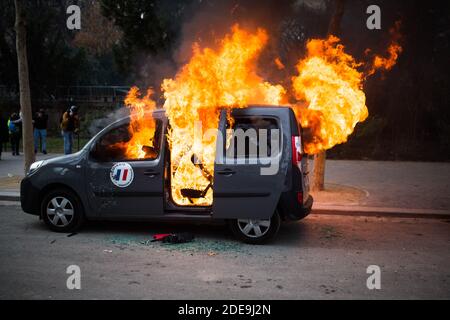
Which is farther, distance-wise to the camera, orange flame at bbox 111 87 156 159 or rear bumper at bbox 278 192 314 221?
orange flame at bbox 111 87 156 159

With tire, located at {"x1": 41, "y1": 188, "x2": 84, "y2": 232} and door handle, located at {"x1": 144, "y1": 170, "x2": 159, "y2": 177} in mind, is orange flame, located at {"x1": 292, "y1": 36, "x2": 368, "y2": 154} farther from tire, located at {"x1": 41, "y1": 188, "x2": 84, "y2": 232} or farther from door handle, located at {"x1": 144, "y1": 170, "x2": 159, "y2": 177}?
tire, located at {"x1": 41, "y1": 188, "x2": 84, "y2": 232}

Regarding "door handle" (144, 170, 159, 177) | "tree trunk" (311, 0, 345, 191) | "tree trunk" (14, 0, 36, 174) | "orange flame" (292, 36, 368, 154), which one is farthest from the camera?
"tree trunk" (14, 0, 36, 174)

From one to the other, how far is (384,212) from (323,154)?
6.82 feet

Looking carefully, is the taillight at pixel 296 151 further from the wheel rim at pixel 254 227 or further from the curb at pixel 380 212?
the curb at pixel 380 212

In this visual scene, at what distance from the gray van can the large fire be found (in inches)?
7.2

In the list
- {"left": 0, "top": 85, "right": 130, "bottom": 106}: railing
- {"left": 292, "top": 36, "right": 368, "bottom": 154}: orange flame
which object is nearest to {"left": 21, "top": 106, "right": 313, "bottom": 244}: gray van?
{"left": 292, "top": 36, "right": 368, "bottom": 154}: orange flame

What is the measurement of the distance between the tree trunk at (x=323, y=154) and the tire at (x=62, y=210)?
509cm

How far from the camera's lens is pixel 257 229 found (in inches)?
255

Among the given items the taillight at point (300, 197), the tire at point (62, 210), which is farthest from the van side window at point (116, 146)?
the taillight at point (300, 197)

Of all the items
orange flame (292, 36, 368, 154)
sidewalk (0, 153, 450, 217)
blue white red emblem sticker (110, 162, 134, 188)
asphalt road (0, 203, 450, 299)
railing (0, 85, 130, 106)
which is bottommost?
asphalt road (0, 203, 450, 299)

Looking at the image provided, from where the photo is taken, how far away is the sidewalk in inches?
338

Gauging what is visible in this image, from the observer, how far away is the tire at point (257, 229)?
646cm

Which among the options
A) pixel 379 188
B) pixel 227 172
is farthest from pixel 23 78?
pixel 379 188

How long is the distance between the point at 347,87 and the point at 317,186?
3.13 metres
